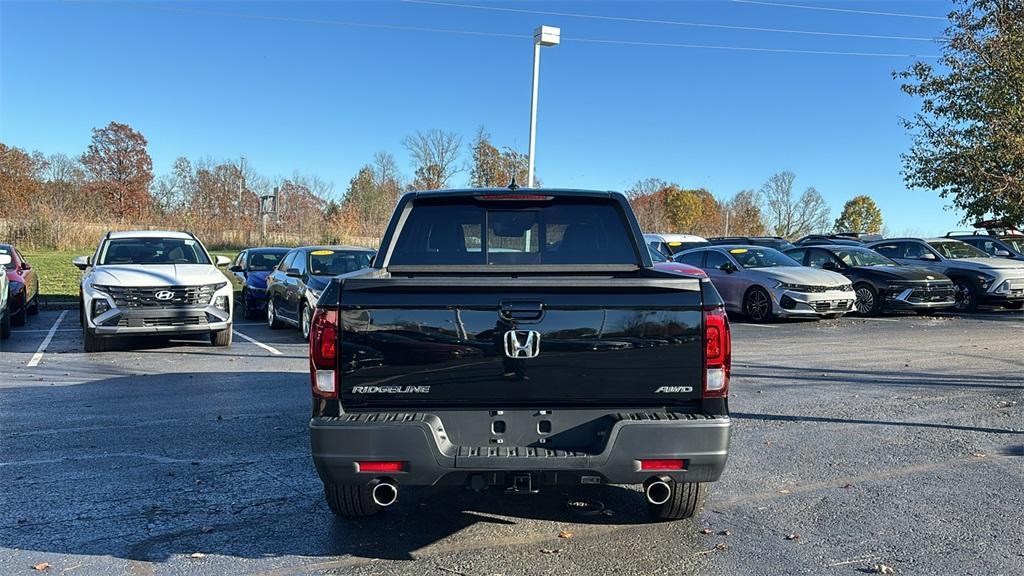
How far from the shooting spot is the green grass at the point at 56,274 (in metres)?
19.2

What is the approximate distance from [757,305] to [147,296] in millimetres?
10534

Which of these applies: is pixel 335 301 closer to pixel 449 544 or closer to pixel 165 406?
pixel 449 544

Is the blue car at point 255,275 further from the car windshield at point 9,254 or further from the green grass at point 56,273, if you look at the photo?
the green grass at point 56,273

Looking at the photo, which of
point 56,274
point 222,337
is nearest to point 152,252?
point 222,337

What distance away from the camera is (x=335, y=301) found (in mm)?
3676

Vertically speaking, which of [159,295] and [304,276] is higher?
[304,276]

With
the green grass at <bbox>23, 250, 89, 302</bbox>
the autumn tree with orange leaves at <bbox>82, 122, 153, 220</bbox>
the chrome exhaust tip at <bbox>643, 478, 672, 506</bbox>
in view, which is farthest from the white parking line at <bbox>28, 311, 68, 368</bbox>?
the autumn tree with orange leaves at <bbox>82, 122, 153, 220</bbox>

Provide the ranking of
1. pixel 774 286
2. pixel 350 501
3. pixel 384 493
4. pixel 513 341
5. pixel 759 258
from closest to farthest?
pixel 513 341 < pixel 384 493 < pixel 350 501 < pixel 774 286 < pixel 759 258

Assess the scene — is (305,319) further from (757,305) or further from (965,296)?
(965,296)

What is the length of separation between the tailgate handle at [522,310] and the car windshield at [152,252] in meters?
9.63

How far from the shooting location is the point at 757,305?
15.2m

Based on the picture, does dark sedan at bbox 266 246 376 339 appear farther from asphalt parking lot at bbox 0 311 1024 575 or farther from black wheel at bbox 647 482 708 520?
black wheel at bbox 647 482 708 520

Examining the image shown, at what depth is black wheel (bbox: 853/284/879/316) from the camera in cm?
1620

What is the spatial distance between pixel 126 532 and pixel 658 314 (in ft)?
9.93
